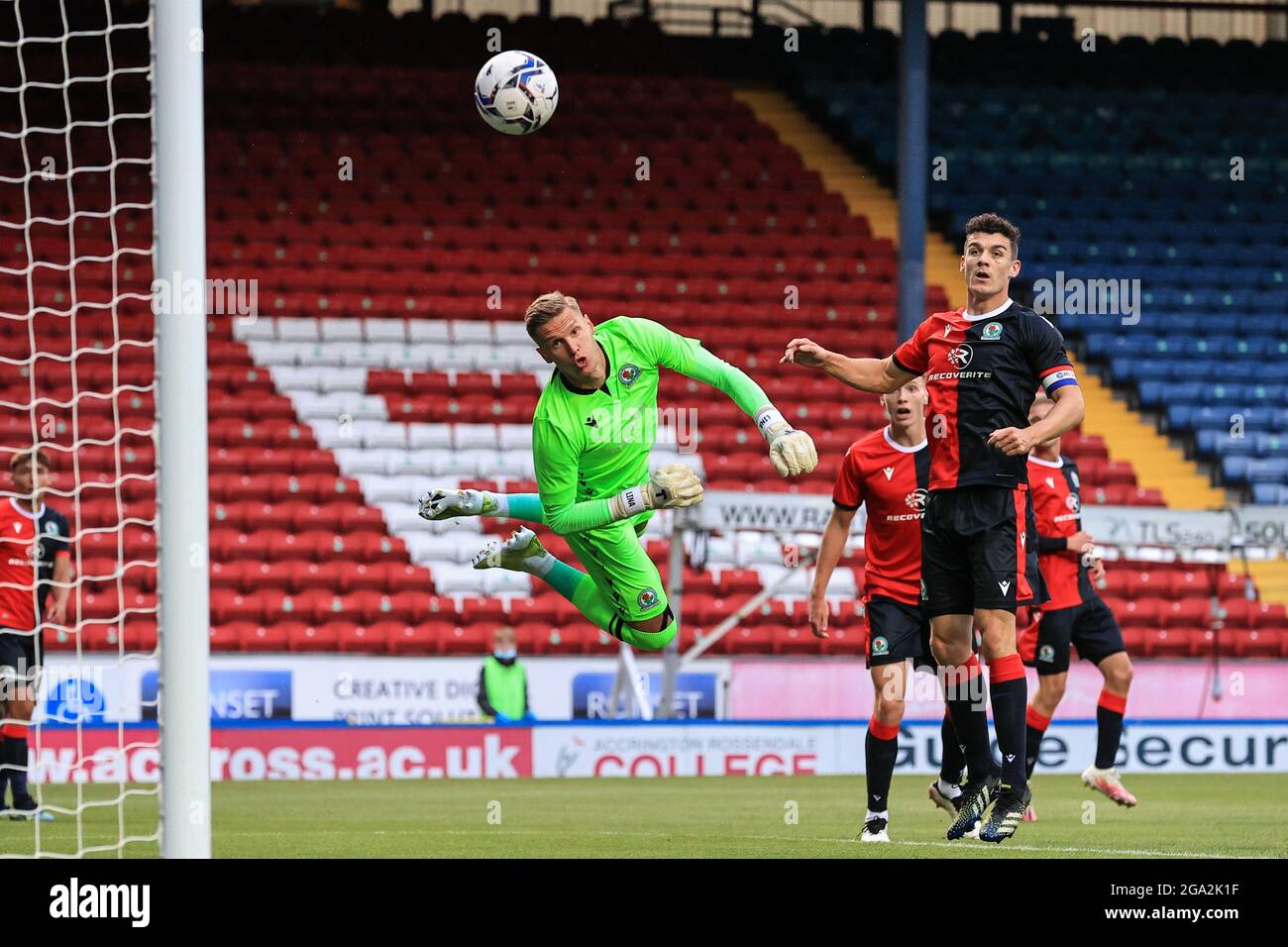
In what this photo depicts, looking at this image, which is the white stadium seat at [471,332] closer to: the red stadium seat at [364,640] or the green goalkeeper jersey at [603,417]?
the red stadium seat at [364,640]

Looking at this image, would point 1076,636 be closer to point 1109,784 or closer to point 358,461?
point 1109,784

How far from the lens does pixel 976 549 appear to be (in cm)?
803

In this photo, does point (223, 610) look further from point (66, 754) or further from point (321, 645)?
point (66, 754)

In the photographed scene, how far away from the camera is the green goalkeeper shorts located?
9.30 meters

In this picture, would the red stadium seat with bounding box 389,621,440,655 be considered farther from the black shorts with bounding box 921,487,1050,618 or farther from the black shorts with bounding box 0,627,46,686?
the black shorts with bounding box 921,487,1050,618

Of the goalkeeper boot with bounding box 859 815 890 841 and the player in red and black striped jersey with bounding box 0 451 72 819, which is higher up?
the player in red and black striped jersey with bounding box 0 451 72 819

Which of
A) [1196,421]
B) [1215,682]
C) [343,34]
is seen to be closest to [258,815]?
[1215,682]

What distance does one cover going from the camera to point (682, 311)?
70.7ft

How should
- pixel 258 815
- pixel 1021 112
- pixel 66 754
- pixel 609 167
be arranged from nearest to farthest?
pixel 258 815, pixel 66 754, pixel 609 167, pixel 1021 112

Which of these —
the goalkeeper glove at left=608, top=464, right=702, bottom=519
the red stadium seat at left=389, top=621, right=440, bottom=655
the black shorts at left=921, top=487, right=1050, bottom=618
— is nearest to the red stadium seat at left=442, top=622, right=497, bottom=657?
the red stadium seat at left=389, top=621, right=440, bottom=655

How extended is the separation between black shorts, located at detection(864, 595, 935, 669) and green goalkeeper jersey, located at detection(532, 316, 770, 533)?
135 centimetres

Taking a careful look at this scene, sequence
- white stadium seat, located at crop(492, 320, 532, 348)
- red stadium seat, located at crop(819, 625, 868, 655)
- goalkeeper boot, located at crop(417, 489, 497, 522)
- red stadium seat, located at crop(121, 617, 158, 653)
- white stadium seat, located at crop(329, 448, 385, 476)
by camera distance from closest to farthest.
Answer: goalkeeper boot, located at crop(417, 489, 497, 522) → red stadium seat, located at crop(121, 617, 158, 653) → red stadium seat, located at crop(819, 625, 868, 655) → white stadium seat, located at crop(329, 448, 385, 476) → white stadium seat, located at crop(492, 320, 532, 348)

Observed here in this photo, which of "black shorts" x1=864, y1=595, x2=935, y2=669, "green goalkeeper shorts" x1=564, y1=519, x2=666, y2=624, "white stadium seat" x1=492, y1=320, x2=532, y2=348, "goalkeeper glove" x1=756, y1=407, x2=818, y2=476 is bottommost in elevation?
"black shorts" x1=864, y1=595, x2=935, y2=669

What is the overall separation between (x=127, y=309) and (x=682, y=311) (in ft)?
19.4
